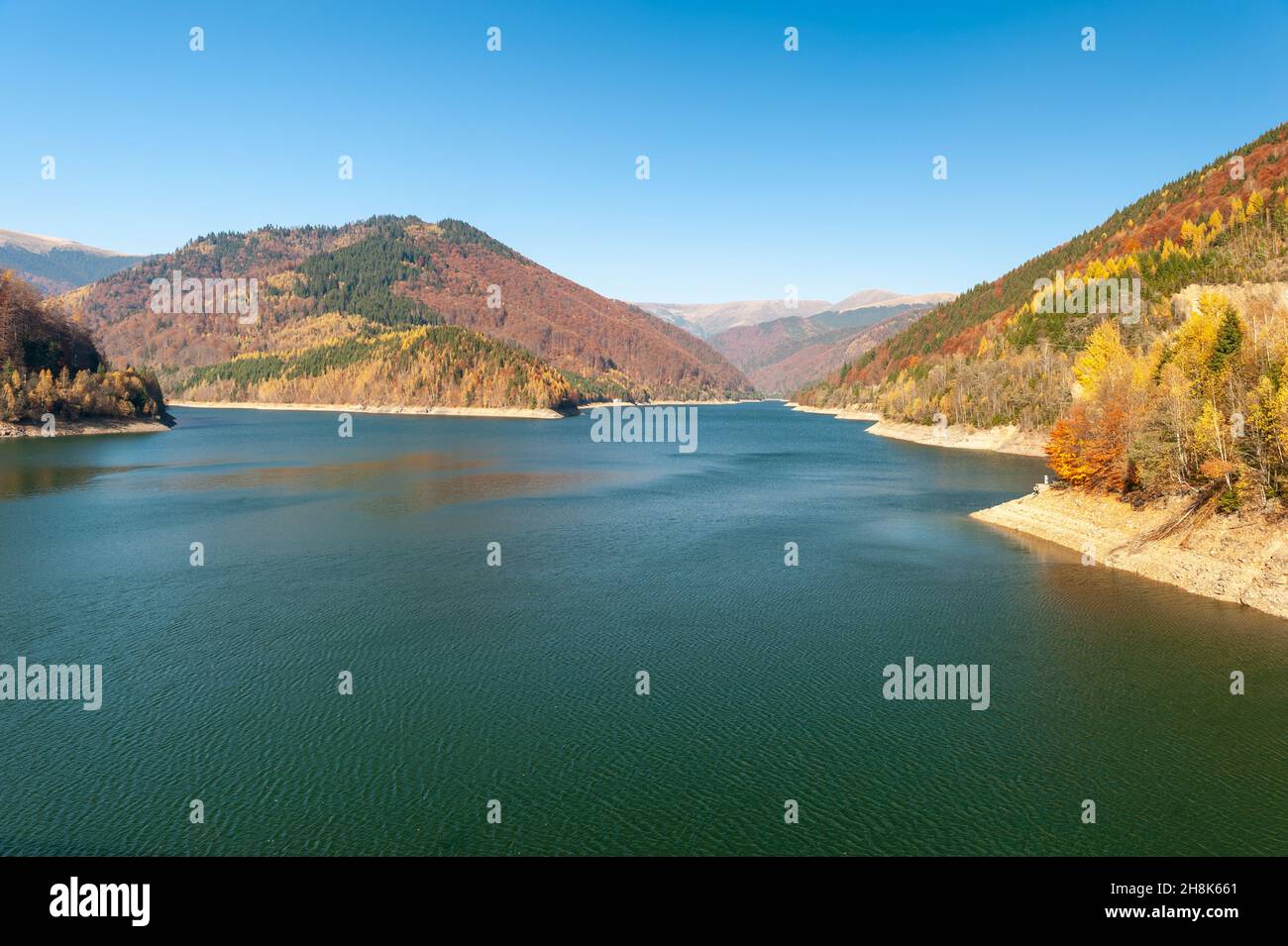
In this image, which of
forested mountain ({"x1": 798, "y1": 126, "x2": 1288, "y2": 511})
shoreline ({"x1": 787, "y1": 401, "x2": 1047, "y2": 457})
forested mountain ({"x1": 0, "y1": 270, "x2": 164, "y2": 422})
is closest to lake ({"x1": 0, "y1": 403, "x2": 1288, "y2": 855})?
forested mountain ({"x1": 798, "y1": 126, "x2": 1288, "y2": 511})

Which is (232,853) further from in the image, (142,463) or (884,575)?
(142,463)

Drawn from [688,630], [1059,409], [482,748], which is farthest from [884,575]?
[1059,409]

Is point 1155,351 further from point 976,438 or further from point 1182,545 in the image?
point 976,438

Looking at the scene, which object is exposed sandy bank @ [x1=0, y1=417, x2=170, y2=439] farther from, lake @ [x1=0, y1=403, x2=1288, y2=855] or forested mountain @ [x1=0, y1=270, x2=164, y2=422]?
lake @ [x1=0, y1=403, x2=1288, y2=855]

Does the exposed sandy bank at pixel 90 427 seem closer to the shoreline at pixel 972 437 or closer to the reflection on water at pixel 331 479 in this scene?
the reflection on water at pixel 331 479

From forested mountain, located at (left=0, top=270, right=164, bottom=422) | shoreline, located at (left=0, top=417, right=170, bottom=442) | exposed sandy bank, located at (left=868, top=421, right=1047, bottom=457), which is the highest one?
forested mountain, located at (left=0, top=270, right=164, bottom=422)

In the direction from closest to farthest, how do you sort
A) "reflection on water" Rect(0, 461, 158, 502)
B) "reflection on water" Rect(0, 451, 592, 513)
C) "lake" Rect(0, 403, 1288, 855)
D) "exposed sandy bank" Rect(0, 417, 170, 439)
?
"lake" Rect(0, 403, 1288, 855) → "reflection on water" Rect(0, 461, 158, 502) → "reflection on water" Rect(0, 451, 592, 513) → "exposed sandy bank" Rect(0, 417, 170, 439)

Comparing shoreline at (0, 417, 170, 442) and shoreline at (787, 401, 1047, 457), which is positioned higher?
shoreline at (0, 417, 170, 442)
